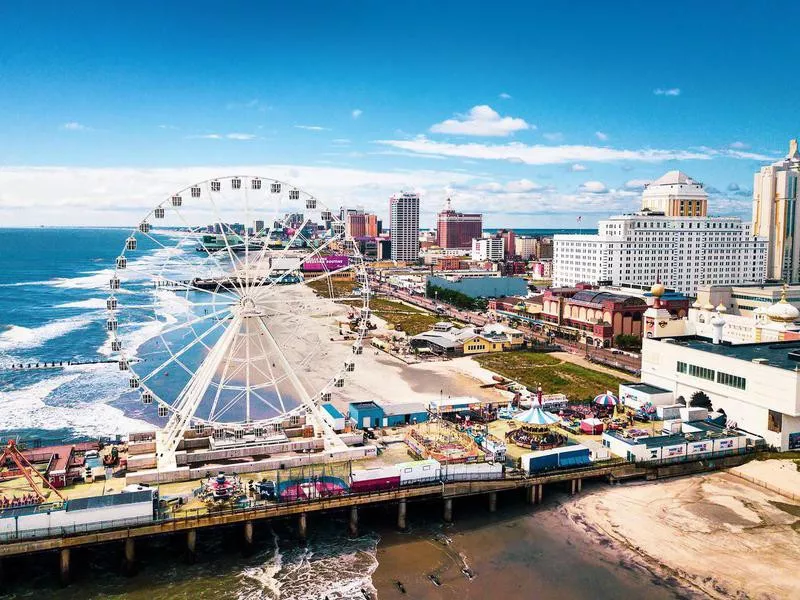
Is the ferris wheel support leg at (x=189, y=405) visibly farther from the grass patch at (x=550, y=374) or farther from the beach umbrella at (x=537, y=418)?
the grass patch at (x=550, y=374)

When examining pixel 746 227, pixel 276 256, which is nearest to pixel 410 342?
pixel 276 256

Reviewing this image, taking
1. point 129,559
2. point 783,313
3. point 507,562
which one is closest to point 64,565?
point 129,559

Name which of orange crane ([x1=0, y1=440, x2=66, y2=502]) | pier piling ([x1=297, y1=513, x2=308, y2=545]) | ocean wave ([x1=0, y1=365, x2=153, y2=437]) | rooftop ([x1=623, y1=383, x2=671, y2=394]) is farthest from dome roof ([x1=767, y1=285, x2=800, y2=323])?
orange crane ([x1=0, y1=440, x2=66, y2=502])

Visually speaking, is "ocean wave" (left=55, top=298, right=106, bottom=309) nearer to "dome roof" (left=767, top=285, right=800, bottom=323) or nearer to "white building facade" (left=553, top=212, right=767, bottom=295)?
"white building facade" (left=553, top=212, right=767, bottom=295)

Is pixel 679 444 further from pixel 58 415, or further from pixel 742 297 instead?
pixel 742 297

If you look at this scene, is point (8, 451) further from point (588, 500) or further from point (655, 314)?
point (655, 314)
